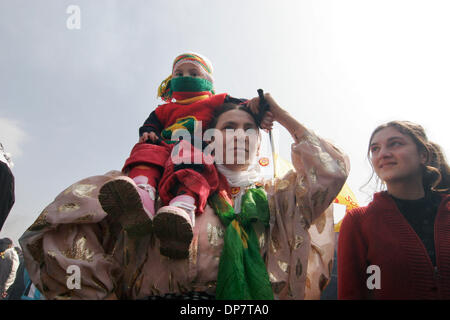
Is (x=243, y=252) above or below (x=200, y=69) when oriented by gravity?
below

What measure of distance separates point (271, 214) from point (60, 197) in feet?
4.52

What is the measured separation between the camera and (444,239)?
5.88 feet

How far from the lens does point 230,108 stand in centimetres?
253

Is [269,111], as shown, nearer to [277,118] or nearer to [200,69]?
[277,118]

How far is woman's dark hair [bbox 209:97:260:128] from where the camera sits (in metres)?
2.44

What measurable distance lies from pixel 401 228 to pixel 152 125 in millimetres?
2041

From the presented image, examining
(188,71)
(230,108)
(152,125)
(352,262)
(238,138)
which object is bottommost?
(352,262)

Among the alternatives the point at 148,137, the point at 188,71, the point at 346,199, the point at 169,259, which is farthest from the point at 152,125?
the point at 346,199

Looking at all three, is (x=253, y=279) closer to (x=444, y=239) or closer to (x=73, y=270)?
(x=73, y=270)

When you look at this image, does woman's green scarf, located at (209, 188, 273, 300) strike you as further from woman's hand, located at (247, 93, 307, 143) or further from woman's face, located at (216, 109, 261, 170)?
woman's hand, located at (247, 93, 307, 143)

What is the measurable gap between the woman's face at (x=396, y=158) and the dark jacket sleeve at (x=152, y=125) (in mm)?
1791

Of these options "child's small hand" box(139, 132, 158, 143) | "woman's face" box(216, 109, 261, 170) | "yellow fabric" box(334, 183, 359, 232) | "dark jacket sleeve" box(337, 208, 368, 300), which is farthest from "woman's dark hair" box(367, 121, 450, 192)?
"child's small hand" box(139, 132, 158, 143)
